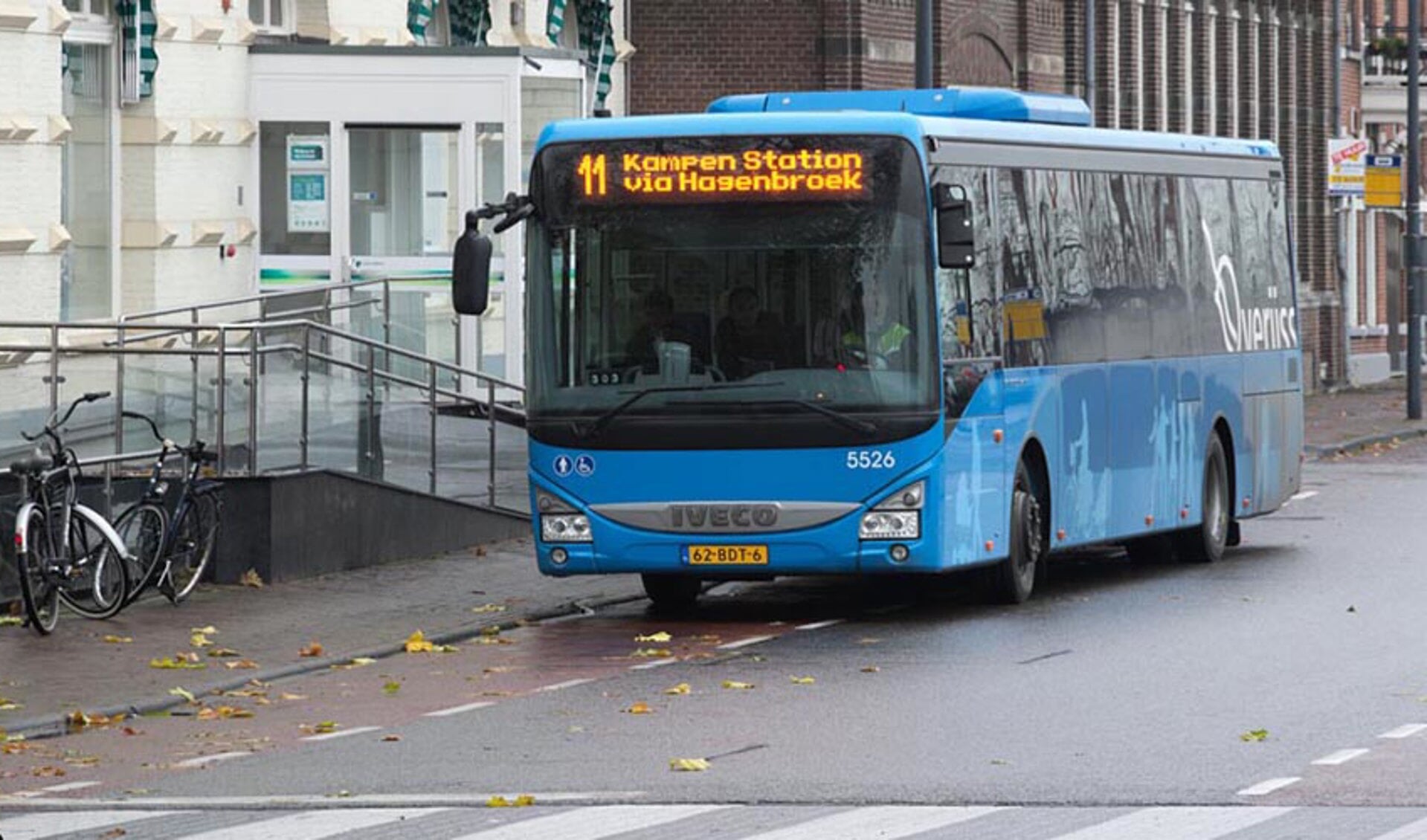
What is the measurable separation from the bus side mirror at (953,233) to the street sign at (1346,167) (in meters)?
29.7

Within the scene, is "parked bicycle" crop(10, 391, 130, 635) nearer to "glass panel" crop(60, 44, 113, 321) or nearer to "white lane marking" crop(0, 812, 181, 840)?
"white lane marking" crop(0, 812, 181, 840)

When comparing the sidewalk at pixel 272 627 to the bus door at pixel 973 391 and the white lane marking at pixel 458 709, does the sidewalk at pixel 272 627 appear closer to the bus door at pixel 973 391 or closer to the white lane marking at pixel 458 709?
the white lane marking at pixel 458 709

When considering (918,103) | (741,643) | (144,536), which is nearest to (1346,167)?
(918,103)

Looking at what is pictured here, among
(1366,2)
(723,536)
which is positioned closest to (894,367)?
(723,536)

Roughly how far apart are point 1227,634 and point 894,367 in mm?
2330

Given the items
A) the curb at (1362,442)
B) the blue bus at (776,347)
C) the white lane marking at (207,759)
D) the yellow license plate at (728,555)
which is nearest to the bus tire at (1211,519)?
the blue bus at (776,347)

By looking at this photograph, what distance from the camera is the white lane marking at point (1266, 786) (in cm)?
1206

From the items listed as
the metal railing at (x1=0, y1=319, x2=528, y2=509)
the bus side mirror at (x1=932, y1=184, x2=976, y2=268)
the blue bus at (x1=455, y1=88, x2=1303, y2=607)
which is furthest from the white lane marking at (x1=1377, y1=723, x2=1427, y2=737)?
the metal railing at (x1=0, y1=319, x2=528, y2=509)

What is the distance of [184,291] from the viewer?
28.3m

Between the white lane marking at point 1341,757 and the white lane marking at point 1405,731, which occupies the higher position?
the white lane marking at point 1341,757

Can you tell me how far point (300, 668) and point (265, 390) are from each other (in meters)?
5.04

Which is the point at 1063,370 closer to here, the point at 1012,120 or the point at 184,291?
the point at 1012,120

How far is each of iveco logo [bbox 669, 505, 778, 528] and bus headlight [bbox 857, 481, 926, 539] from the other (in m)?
0.52

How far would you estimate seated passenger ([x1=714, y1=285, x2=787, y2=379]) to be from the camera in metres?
19.1
